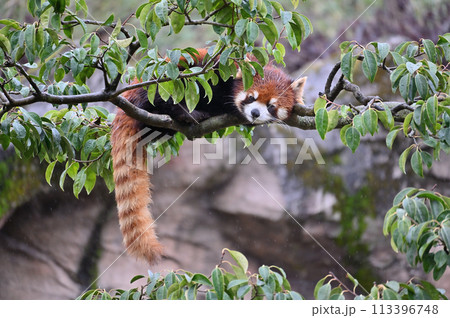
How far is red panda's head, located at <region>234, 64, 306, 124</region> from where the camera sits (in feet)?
7.62

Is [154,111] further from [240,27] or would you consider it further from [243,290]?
[243,290]

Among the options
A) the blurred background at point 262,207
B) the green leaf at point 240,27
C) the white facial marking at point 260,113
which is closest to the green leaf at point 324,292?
the green leaf at point 240,27

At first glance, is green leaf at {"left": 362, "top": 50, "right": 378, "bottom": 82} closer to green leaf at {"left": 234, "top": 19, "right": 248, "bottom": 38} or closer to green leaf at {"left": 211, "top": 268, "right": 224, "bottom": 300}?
green leaf at {"left": 234, "top": 19, "right": 248, "bottom": 38}

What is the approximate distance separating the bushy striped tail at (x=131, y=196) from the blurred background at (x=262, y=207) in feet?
5.13

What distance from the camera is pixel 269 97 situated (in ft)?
8.03

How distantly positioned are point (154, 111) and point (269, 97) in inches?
22.1

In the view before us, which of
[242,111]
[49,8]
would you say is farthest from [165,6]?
[242,111]

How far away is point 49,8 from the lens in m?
1.40

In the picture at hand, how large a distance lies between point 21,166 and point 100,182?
603 millimetres

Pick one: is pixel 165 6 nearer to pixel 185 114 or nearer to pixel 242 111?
pixel 185 114

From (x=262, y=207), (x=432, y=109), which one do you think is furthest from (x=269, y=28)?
(x=262, y=207)

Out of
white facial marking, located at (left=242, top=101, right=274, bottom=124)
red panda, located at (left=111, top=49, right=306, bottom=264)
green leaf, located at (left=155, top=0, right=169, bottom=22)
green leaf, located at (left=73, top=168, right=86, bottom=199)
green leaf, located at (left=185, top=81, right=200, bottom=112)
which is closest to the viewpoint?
green leaf, located at (left=155, top=0, right=169, bottom=22)

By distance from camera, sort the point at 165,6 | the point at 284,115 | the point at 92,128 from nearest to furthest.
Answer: the point at 165,6 → the point at 92,128 → the point at 284,115

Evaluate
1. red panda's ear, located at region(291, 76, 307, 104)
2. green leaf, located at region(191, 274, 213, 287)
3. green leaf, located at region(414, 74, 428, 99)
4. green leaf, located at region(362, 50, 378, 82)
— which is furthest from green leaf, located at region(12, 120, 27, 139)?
red panda's ear, located at region(291, 76, 307, 104)
